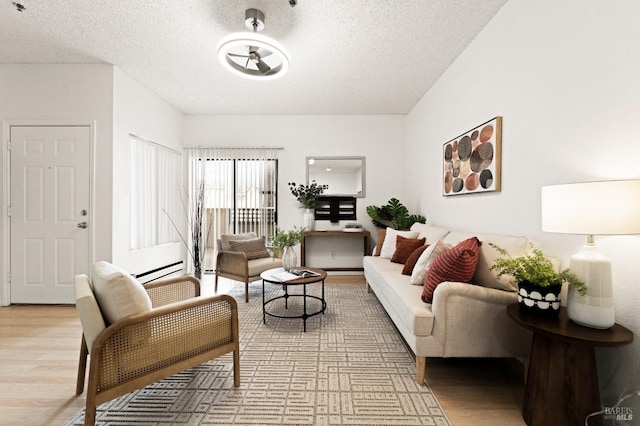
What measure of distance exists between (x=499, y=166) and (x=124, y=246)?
4.14 meters

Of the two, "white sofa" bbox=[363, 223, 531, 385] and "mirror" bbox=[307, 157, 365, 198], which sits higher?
"mirror" bbox=[307, 157, 365, 198]

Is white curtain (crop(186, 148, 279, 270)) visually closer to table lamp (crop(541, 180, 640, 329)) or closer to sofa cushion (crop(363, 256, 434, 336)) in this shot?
sofa cushion (crop(363, 256, 434, 336))

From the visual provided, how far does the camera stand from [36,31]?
2588mm

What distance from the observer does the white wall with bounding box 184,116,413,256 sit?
15.6 ft

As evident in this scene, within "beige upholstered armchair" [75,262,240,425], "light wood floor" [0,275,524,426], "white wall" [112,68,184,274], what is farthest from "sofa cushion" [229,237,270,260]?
"beige upholstered armchair" [75,262,240,425]

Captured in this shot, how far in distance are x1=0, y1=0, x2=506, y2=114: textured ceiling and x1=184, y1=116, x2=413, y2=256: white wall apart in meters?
0.88

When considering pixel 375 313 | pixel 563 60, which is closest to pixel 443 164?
pixel 563 60

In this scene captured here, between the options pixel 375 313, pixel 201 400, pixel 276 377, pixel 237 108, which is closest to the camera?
pixel 201 400

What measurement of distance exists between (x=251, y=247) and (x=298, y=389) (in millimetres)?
2258

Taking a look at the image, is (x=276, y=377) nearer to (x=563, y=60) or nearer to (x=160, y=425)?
(x=160, y=425)

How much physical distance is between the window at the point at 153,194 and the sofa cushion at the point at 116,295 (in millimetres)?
2521

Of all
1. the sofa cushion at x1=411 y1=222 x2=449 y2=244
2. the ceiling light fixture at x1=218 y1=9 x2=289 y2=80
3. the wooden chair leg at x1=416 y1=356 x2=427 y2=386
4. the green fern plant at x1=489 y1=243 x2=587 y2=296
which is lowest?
the wooden chair leg at x1=416 y1=356 x2=427 y2=386

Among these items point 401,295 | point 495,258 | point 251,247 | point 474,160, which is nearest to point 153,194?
point 251,247

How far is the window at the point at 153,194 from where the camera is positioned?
12.0 feet
